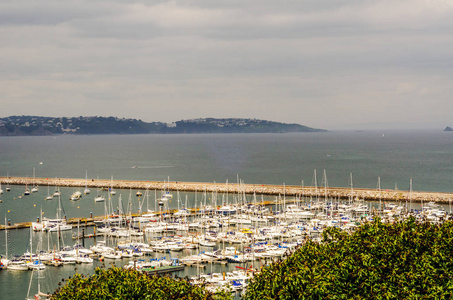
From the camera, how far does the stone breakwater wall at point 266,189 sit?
6862 centimetres

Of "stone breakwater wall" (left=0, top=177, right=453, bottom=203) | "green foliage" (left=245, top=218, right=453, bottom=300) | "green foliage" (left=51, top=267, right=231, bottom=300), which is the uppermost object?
"green foliage" (left=245, top=218, right=453, bottom=300)

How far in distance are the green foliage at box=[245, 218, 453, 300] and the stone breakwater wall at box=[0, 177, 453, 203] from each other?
42708 mm

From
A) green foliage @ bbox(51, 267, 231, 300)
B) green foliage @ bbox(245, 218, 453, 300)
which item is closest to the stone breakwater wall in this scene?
green foliage @ bbox(245, 218, 453, 300)

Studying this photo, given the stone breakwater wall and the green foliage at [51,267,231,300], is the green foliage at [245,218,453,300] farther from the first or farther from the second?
the stone breakwater wall

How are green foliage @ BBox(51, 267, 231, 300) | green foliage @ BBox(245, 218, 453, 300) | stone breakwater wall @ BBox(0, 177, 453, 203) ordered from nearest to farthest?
green foliage @ BBox(245, 218, 453, 300) → green foliage @ BBox(51, 267, 231, 300) → stone breakwater wall @ BBox(0, 177, 453, 203)

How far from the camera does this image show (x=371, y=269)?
16875 millimetres

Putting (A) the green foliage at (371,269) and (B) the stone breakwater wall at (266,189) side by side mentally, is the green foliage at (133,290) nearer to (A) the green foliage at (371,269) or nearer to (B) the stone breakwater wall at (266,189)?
(A) the green foliage at (371,269)

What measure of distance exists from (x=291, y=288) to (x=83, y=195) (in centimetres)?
6730

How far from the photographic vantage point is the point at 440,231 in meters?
19.7

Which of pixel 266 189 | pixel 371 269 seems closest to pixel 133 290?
pixel 371 269

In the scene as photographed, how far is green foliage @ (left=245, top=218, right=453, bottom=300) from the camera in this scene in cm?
1566

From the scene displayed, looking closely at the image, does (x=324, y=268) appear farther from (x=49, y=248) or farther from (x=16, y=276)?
(x=49, y=248)

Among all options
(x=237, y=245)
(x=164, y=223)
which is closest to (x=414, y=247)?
(x=237, y=245)

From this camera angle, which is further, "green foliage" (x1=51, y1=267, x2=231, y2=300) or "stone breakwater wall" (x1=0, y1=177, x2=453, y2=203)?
"stone breakwater wall" (x1=0, y1=177, x2=453, y2=203)
